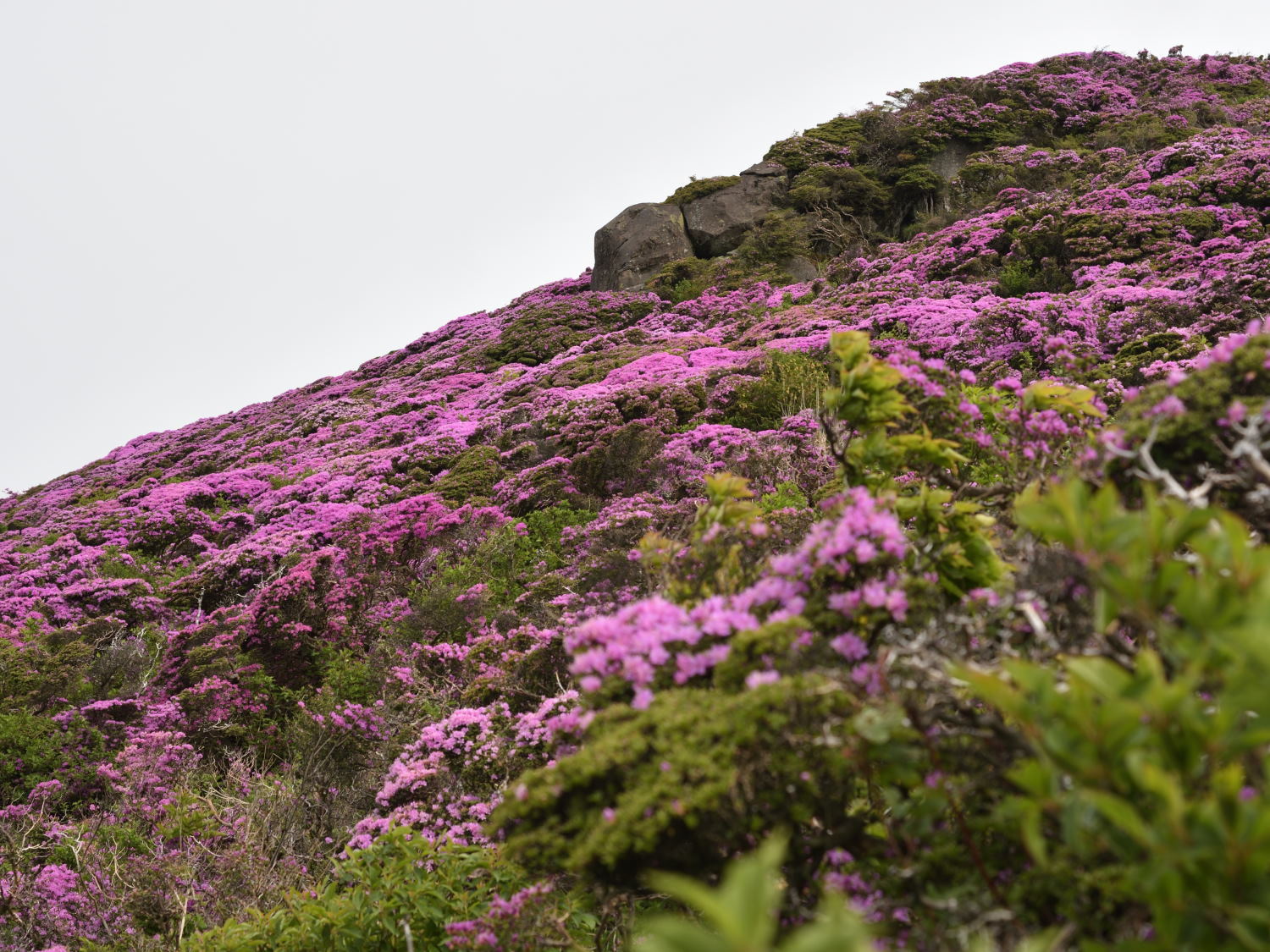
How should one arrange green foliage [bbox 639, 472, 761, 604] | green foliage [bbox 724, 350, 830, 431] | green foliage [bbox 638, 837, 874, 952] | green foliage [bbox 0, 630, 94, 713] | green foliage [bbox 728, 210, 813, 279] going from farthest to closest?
green foliage [bbox 728, 210, 813, 279]
green foliage [bbox 724, 350, 830, 431]
green foliage [bbox 0, 630, 94, 713]
green foliage [bbox 639, 472, 761, 604]
green foliage [bbox 638, 837, 874, 952]

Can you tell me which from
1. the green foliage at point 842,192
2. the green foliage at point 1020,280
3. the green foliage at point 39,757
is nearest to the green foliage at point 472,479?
the green foliage at point 39,757

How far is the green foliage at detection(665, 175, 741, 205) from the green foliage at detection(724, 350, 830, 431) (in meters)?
19.1

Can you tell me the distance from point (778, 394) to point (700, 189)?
20500 millimetres

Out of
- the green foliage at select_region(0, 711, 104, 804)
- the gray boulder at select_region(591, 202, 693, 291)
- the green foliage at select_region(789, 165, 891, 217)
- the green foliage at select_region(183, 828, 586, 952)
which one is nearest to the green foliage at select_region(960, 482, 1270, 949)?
the green foliage at select_region(183, 828, 586, 952)

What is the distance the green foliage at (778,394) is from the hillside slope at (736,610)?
76 millimetres

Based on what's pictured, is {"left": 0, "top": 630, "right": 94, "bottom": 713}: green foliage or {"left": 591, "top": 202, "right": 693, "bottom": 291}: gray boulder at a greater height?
{"left": 591, "top": 202, "right": 693, "bottom": 291}: gray boulder

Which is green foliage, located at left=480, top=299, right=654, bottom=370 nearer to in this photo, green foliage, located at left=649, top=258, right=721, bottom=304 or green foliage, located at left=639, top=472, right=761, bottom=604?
green foliage, located at left=649, top=258, right=721, bottom=304

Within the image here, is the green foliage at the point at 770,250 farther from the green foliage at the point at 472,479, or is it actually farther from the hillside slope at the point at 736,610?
the green foliage at the point at 472,479

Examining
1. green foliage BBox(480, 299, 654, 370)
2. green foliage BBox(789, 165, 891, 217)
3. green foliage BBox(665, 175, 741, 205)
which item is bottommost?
green foliage BBox(480, 299, 654, 370)

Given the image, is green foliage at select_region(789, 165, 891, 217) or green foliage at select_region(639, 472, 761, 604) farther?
green foliage at select_region(789, 165, 891, 217)

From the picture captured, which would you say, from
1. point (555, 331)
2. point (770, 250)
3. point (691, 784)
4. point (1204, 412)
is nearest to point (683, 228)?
point (770, 250)

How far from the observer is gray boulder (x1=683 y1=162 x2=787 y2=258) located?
2873 centimetres

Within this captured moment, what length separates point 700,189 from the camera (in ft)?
101

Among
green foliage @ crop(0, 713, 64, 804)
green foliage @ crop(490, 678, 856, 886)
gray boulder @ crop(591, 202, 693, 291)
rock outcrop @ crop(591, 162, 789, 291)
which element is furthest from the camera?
gray boulder @ crop(591, 202, 693, 291)
